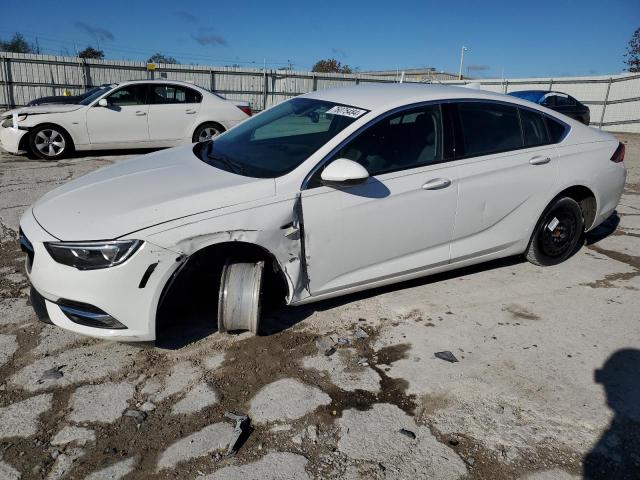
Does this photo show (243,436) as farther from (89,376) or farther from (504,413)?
(504,413)

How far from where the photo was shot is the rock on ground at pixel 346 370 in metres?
2.98

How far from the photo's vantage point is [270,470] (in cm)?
233

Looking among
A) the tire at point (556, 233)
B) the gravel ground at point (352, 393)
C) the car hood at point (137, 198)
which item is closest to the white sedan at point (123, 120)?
the gravel ground at point (352, 393)

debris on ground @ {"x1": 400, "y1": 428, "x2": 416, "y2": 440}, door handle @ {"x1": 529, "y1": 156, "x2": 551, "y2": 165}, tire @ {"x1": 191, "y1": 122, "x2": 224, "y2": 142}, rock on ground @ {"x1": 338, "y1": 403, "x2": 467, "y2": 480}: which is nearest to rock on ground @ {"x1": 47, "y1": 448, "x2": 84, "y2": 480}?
rock on ground @ {"x1": 338, "y1": 403, "x2": 467, "y2": 480}

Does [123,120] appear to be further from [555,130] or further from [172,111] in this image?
[555,130]

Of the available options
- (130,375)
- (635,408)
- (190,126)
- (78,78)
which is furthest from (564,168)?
(78,78)

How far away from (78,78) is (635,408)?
68.1ft

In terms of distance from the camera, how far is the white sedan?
9.40 metres

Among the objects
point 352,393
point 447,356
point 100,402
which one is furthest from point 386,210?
point 100,402

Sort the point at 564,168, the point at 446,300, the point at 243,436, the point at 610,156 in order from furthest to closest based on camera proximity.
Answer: the point at 610,156
the point at 564,168
the point at 446,300
the point at 243,436

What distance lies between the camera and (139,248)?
2.83 metres

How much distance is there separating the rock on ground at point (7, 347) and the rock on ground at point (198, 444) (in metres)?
1.40

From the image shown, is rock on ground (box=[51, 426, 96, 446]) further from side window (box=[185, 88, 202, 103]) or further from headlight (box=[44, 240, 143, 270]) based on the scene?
side window (box=[185, 88, 202, 103])

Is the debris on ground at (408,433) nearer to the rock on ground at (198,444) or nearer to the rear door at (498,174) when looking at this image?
the rock on ground at (198,444)
